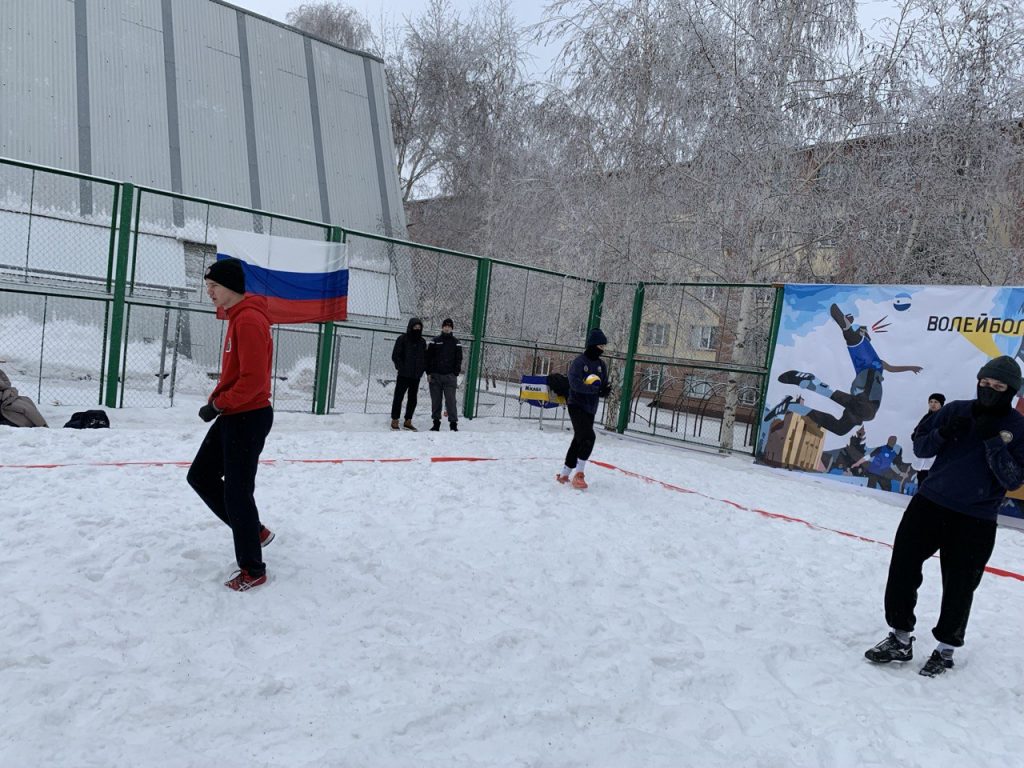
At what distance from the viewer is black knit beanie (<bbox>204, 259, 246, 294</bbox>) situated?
369 centimetres

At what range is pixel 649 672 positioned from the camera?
11.3ft

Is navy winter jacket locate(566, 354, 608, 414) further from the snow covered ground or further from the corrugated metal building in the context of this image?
the corrugated metal building

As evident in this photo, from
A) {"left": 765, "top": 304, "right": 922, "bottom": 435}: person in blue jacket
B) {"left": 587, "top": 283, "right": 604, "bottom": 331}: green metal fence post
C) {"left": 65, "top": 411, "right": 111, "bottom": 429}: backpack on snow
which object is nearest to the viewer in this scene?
{"left": 65, "top": 411, "right": 111, "bottom": 429}: backpack on snow

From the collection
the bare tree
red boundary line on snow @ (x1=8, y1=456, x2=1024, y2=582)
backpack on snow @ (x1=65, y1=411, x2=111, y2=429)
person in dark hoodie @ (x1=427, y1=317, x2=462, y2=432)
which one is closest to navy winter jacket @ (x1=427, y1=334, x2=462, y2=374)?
person in dark hoodie @ (x1=427, y1=317, x2=462, y2=432)

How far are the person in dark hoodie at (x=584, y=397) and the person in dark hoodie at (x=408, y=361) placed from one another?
144 inches

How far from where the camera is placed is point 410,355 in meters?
10.2

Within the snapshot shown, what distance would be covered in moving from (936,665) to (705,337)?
30.3 feet

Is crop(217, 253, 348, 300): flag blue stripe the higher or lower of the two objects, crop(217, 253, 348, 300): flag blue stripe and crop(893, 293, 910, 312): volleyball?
the lower

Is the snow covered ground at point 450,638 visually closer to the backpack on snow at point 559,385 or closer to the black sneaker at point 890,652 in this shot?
the black sneaker at point 890,652

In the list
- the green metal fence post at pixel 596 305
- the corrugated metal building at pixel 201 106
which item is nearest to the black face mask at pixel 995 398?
the green metal fence post at pixel 596 305

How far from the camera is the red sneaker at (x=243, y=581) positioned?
148 inches

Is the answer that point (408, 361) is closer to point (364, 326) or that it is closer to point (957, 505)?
point (364, 326)

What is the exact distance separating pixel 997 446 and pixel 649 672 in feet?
7.02

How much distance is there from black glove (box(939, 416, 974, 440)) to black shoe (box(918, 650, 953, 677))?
119 cm
